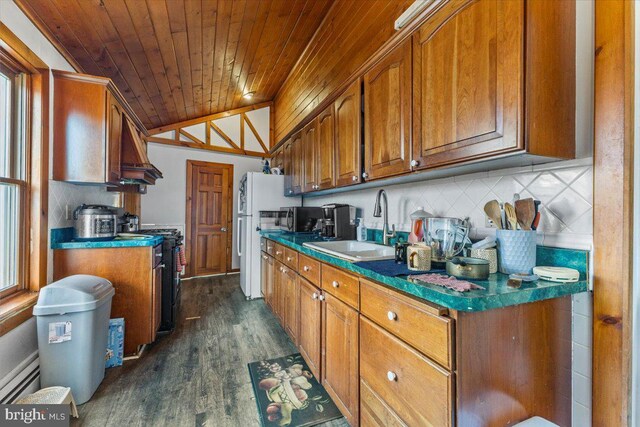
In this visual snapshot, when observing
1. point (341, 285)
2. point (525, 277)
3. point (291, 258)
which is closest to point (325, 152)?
point (291, 258)

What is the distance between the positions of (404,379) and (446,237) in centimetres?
67

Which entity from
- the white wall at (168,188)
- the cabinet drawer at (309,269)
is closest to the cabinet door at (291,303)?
the cabinet drawer at (309,269)

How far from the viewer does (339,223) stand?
2.44 meters

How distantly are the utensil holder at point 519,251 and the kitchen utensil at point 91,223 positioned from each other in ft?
9.27

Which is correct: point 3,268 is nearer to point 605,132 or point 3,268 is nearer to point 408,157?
point 408,157

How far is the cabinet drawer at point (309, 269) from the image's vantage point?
5.96ft

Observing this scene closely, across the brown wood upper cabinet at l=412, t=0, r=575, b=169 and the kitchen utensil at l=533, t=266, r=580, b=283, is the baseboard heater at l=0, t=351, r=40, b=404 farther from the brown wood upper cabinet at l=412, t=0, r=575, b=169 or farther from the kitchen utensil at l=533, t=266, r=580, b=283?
the kitchen utensil at l=533, t=266, r=580, b=283

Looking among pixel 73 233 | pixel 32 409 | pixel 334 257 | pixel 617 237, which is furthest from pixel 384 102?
pixel 73 233

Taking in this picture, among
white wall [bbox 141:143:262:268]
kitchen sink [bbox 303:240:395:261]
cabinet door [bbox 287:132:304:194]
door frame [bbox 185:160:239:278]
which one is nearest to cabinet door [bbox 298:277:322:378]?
kitchen sink [bbox 303:240:395:261]

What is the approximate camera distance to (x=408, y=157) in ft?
4.74

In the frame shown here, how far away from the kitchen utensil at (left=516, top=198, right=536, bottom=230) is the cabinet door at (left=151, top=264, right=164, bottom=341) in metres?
2.57

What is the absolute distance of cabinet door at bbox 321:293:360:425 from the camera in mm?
1373

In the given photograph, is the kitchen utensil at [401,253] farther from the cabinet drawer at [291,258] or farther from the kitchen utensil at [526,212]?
the cabinet drawer at [291,258]

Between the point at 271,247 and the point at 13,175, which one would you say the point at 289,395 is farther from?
the point at 13,175
